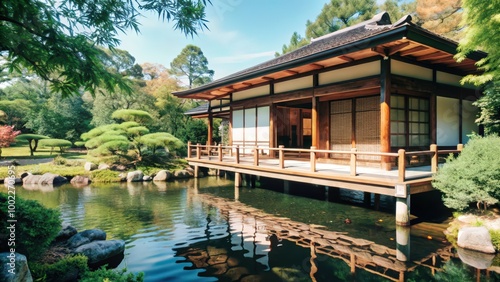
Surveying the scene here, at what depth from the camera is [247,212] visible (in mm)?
7746

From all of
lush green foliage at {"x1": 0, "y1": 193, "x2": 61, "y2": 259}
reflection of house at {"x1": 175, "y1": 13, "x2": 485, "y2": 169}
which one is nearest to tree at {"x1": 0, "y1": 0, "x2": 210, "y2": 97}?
lush green foliage at {"x1": 0, "y1": 193, "x2": 61, "y2": 259}

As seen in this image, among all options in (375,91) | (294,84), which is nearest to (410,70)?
(375,91)

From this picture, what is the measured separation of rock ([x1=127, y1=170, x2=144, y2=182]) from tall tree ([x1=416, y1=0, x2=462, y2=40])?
20989mm

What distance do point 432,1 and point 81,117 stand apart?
102 ft

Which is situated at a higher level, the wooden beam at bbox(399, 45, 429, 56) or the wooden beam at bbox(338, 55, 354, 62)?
the wooden beam at bbox(399, 45, 429, 56)

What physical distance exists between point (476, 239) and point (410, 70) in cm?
501

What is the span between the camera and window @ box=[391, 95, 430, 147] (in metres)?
8.45

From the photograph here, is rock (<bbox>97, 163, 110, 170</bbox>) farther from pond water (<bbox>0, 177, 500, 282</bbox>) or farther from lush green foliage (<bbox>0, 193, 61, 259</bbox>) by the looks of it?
lush green foliage (<bbox>0, 193, 61, 259</bbox>)

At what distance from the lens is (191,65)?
123 feet

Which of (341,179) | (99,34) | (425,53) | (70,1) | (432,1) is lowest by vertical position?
(341,179)

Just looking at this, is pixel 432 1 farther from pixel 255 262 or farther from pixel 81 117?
pixel 81 117

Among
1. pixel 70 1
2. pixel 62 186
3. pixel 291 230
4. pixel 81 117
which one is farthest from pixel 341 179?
pixel 81 117

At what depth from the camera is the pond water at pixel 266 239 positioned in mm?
4223

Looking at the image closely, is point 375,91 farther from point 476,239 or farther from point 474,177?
point 476,239
